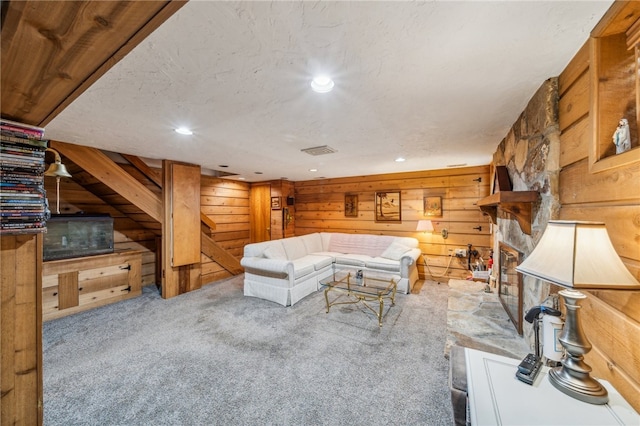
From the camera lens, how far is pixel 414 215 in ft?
16.4

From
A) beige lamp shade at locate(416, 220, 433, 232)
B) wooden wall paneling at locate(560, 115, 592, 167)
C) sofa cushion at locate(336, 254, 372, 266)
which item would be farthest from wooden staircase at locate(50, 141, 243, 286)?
wooden wall paneling at locate(560, 115, 592, 167)

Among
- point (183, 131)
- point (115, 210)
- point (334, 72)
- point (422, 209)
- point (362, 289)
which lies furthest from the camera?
point (422, 209)

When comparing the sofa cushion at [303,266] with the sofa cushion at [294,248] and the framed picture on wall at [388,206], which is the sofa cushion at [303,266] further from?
the framed picture on wall at [388,206]

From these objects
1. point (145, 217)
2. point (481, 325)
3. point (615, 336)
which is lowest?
point (481, 325)

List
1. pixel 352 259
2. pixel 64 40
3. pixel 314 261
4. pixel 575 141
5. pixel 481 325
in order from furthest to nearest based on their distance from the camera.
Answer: pixel 352 259, pixel 314 261, pixel 481 325, pixel 575 141, pixel 64 40

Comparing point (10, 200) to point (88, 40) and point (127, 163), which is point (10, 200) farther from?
point (127, 163)

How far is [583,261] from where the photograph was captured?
0.89 meters

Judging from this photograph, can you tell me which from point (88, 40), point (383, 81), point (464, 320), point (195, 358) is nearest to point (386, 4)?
point (383, 81)

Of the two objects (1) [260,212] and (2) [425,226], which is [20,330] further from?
(1) [260,212]

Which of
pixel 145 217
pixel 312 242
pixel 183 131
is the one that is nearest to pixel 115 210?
pixel 145 217

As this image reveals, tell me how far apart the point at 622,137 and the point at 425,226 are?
146 inches

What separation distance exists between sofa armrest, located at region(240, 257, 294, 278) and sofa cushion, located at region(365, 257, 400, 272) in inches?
61.7

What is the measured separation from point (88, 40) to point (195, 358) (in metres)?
2.53

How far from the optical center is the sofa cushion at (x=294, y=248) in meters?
4.59
